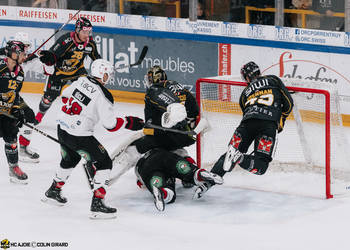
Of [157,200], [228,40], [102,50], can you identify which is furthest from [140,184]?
[102,50]

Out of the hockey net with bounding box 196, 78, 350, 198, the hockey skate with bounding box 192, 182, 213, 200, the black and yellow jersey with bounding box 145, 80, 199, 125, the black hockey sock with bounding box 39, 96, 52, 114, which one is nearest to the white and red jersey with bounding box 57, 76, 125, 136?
the black and yellow jersey with bounding box 145, 80, 199, 125

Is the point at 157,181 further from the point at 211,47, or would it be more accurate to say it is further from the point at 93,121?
the point at 211,47

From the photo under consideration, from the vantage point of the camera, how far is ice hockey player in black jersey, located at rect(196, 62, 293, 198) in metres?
6.27

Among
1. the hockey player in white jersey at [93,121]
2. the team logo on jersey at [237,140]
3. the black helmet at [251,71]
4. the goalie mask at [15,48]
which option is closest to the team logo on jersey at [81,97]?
the hockey player in white jersey at [93,121]

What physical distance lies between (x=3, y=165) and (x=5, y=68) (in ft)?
4.19

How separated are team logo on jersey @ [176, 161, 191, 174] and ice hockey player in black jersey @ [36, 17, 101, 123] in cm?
205

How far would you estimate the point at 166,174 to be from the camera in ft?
21.2

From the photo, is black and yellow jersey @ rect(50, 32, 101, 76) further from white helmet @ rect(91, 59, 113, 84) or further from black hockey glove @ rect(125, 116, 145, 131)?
black hockey glove @ rect(125, 116, 145, 131)

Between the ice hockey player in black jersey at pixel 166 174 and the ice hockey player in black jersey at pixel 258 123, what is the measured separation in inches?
5.1

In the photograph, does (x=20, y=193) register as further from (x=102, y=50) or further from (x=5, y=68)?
(x=102, y=50)

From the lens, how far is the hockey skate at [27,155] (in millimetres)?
7809

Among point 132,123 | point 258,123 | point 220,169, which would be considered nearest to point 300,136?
point 258,123

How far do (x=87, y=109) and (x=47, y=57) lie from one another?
2.17 metres

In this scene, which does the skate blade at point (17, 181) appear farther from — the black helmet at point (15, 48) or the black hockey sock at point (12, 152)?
the black helmet at point (15, 48)
